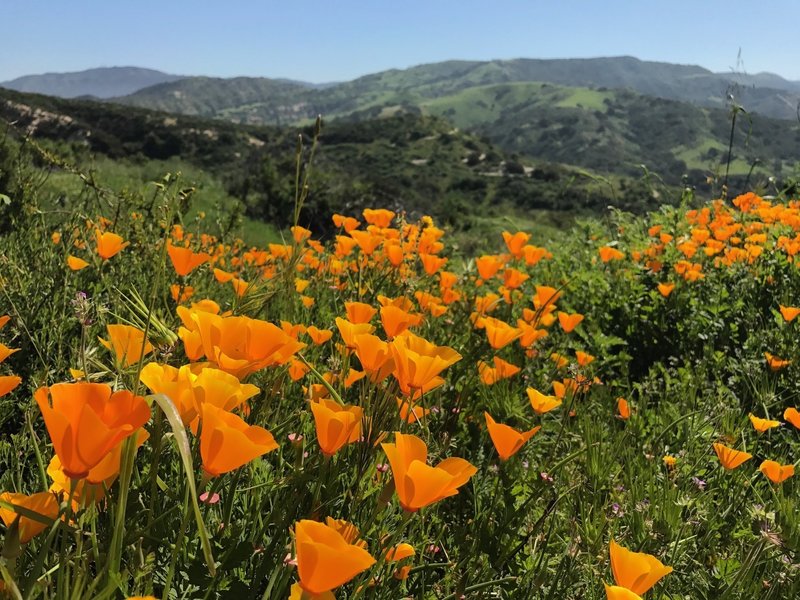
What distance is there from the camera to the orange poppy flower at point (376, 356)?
1042mm

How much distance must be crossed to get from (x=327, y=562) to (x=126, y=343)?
601 millimetres

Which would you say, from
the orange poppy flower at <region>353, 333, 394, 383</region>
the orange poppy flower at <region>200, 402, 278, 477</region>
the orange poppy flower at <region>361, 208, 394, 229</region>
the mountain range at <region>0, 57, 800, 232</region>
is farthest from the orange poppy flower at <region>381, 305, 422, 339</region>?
the orange poppy flower at <region>361, 208, 394, 229</region>

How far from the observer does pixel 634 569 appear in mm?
845

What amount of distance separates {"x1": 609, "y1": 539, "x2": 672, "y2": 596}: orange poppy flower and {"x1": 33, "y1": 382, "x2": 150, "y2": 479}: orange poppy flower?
0.71 metres

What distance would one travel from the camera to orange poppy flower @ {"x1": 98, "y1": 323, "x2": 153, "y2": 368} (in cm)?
95

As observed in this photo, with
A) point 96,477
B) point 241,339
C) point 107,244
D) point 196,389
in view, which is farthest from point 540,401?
point 107,244

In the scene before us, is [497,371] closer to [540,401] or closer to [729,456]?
[540,401]

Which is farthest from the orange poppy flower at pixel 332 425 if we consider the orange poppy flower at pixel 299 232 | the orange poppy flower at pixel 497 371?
the orange poppy flower at pixel 497 371

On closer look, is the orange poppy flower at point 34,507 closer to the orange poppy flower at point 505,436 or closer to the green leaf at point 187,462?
the green leaf at point 187,462

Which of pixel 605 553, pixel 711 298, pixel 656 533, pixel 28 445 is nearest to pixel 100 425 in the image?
pixel 28 445

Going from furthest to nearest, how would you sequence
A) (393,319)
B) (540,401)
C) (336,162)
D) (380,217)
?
1. (336,162)
2. (380,217)
3. (540,401)
4. (393,319)

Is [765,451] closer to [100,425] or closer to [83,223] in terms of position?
[100,425]

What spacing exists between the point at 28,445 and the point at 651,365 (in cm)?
297

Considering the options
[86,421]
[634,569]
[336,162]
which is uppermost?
[336,162]
